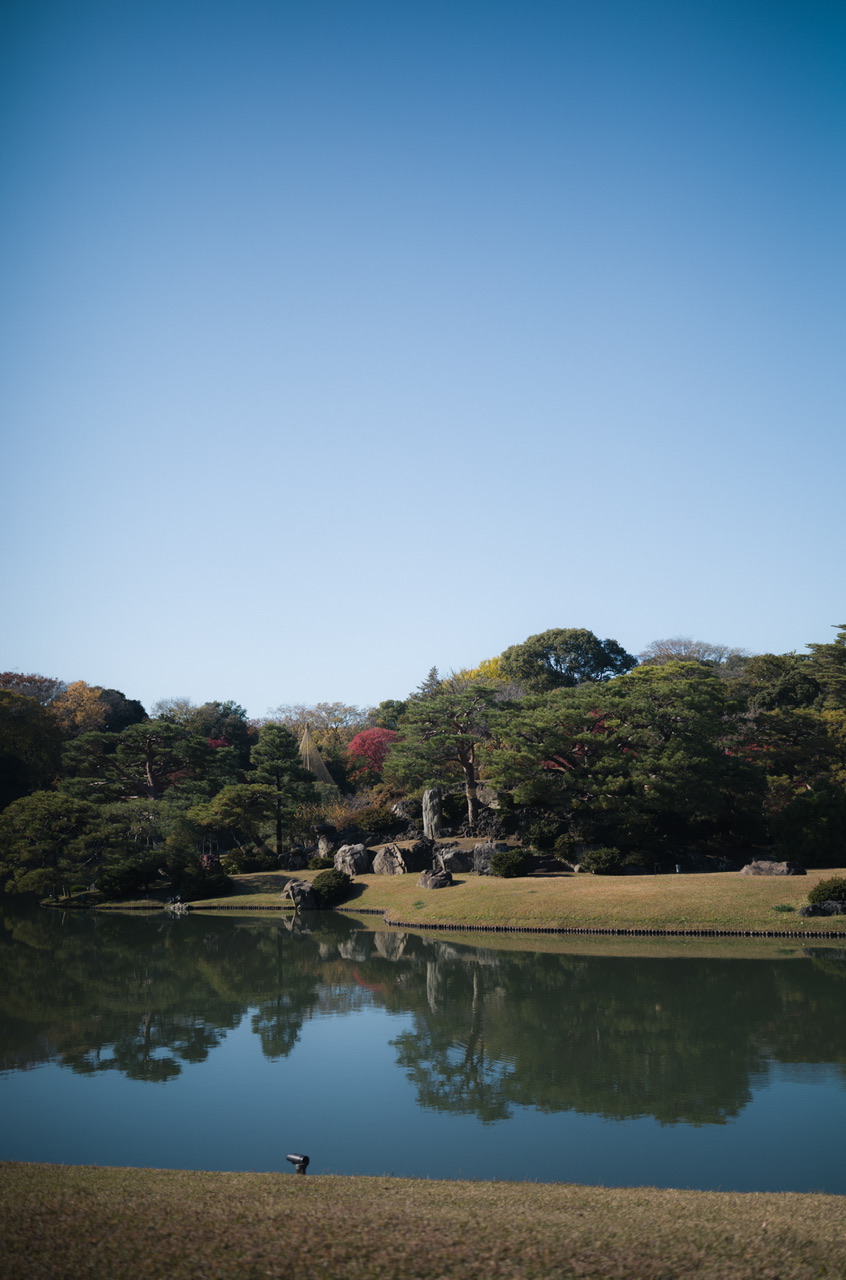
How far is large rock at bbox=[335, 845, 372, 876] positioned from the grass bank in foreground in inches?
1233

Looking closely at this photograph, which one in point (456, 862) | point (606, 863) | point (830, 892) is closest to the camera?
point (830, 892)

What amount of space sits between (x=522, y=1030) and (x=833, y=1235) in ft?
34.7

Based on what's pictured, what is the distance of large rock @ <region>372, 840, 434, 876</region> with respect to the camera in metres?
38.6

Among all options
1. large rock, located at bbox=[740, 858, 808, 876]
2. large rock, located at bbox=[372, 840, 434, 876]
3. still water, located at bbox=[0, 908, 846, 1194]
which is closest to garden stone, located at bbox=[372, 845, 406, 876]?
large rock, located at bbox=[372, 840, 434, 876]

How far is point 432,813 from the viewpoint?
41281 mm

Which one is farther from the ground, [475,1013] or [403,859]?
[403,859]

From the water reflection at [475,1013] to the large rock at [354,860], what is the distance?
960cm

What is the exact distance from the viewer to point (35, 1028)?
17953 millimetres

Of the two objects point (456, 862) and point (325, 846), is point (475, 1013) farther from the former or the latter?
point (325, 846)

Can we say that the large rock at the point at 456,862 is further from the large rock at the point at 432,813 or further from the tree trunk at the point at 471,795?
the large rock at the point at 432,813

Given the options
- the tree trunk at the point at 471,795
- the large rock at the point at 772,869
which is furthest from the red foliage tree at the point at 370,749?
the large rock at the point at 772,869

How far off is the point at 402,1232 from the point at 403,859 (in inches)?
1265

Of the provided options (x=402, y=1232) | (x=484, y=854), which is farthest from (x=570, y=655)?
(x=402, y=1232)

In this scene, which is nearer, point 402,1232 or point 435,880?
point 402,1232
